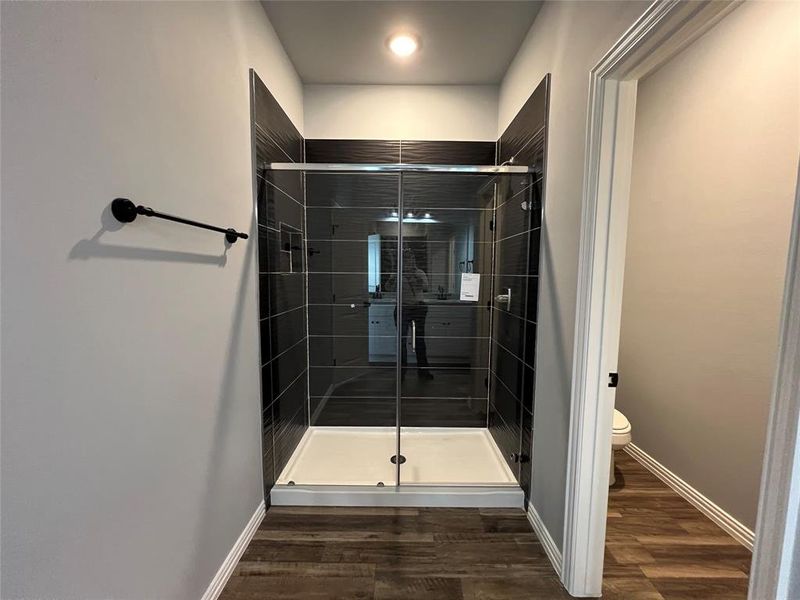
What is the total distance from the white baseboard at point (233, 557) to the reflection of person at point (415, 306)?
1352mm

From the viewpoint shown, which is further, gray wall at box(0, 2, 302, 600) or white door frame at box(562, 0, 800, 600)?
white door frame at box(562, 0, 800, 600)

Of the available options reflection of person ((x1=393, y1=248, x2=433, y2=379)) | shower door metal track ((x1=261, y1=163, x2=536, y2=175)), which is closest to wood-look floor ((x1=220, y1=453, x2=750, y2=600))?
reflection of person ((x1=393, y1=248, x2=433, y2=379))

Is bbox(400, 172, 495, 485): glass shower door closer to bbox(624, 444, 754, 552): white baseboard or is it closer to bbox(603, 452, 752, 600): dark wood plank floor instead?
bbox(603, 452, 752, 600): dark wood plank floor

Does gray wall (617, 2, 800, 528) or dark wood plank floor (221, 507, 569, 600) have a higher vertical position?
gray wall (617, 2, 800, 528)

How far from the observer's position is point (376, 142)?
262cm

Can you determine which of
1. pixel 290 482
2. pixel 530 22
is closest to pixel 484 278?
pixel 530 22

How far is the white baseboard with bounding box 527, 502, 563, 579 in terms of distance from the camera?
1.46m

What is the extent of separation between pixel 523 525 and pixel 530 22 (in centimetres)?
277

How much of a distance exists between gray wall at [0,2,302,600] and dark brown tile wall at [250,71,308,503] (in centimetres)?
36

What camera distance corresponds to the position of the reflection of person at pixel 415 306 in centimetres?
252

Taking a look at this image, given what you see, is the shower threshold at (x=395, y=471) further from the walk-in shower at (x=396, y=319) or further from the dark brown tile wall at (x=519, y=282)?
the dark brown tile wall at (x=519, y=282)

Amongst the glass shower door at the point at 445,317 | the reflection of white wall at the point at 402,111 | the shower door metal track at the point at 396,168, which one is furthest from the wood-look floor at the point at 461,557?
the reflection of white wall at the point at 402,111

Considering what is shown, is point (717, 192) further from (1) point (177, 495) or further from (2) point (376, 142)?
(1) point (177, 495)

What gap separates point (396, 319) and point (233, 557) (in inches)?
64.8
